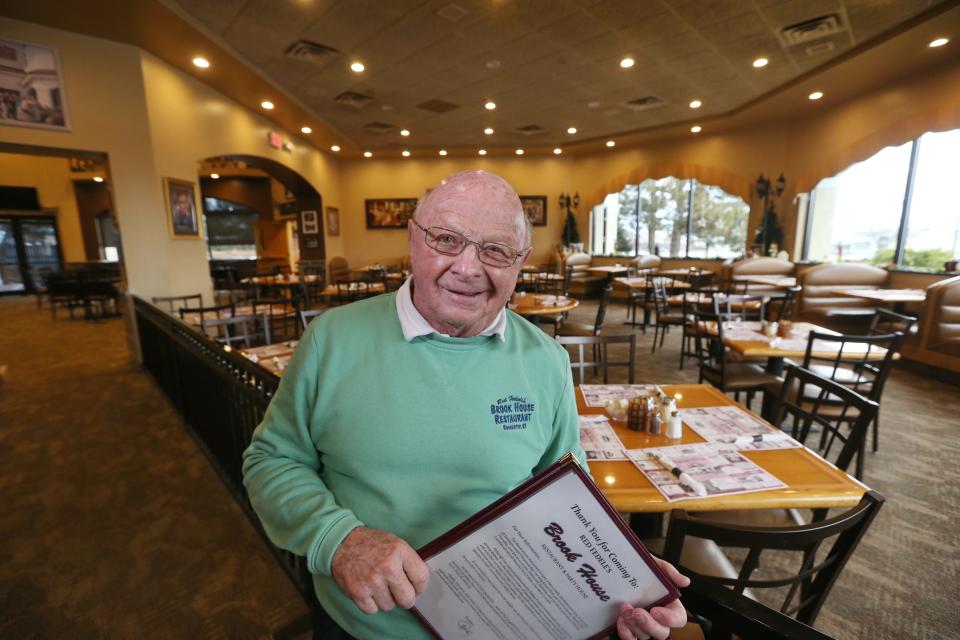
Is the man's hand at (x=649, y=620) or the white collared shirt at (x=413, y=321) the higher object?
the white collared shirt at (x=413, y=321)

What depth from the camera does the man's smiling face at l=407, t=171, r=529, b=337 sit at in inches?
36.9

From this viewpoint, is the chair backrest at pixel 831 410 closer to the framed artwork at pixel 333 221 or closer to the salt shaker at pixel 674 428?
the salt shaker at pixel 674 428

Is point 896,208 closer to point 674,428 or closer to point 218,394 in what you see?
point 674,428

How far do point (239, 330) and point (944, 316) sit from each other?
25.6 ft

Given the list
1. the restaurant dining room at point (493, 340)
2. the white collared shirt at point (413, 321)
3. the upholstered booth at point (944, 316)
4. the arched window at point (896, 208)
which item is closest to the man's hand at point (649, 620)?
the restaurant dining room at point (493, 340)

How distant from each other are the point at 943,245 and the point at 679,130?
4717 mm

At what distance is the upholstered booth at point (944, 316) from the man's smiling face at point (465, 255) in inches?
230

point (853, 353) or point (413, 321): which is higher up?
point (413, 321)

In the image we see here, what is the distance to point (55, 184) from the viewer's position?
453 inches

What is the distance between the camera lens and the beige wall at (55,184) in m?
10.8

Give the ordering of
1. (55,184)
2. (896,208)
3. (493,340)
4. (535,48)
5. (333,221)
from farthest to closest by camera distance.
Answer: (55,184), (333,221), (896,208), (535,48), (493,340)

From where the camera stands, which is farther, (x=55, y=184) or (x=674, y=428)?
(x=55, y=184)

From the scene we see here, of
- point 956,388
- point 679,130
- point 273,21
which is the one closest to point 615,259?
point 679,130

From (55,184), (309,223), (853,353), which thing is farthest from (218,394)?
(55,184)
